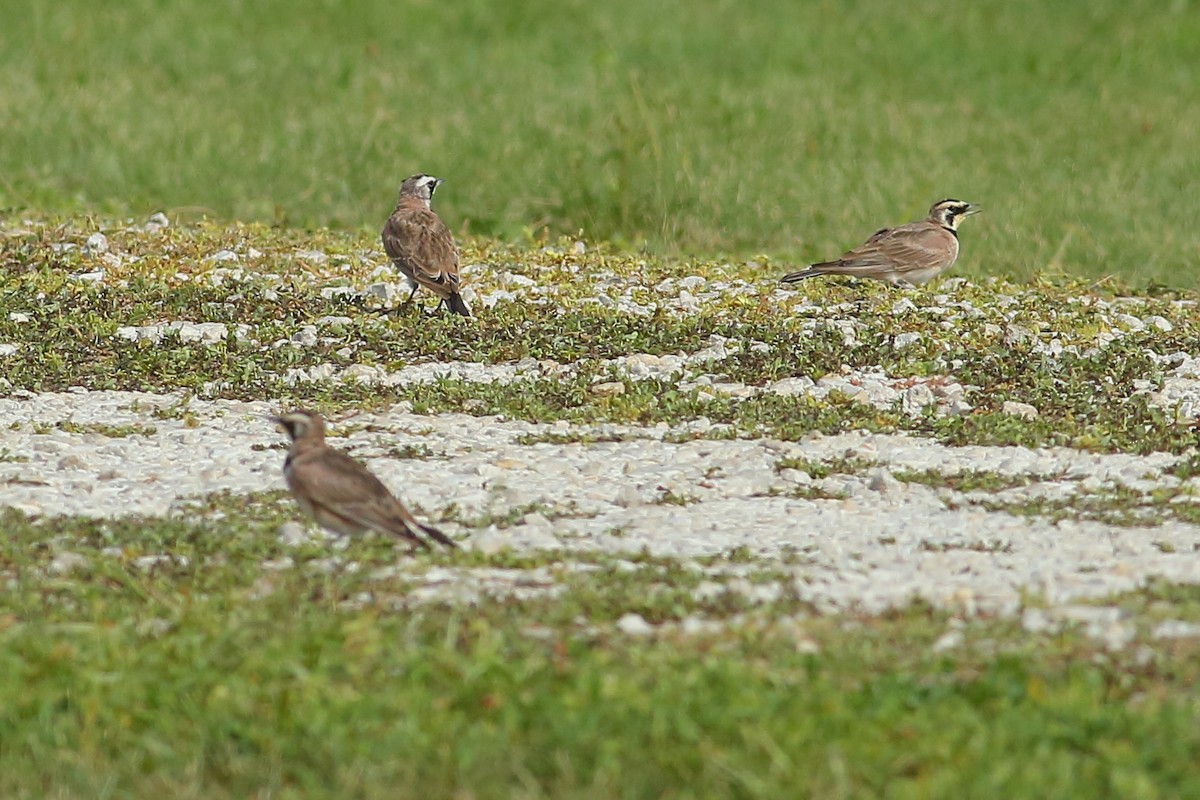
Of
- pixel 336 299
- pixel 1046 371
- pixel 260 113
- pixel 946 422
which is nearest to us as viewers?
pixel 946 422

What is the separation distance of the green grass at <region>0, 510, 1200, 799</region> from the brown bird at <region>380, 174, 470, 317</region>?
592cm

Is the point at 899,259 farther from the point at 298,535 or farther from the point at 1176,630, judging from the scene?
the point at 1176,630

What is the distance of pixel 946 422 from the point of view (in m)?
10.8

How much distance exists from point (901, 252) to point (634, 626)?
8.06 m

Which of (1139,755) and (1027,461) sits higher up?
(1139,755)

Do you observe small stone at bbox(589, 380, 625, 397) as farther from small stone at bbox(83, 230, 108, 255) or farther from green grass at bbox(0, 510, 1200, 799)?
small stone at bbox(83, 230, 108, 255)

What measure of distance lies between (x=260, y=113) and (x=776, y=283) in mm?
8358

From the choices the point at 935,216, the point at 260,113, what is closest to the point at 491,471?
the point at 935,216

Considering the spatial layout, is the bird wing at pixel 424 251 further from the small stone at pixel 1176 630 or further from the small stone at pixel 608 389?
the small stone at pixel 1176 630

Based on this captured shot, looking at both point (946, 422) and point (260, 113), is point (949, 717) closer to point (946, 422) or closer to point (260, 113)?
point (946, 422)

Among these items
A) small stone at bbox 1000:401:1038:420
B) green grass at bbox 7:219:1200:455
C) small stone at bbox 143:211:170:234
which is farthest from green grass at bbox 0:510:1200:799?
small stone at bbox 143:211:170:234

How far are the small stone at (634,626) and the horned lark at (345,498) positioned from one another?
3.62 feet

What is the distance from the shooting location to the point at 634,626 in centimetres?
705

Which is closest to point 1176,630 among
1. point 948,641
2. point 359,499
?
point 948,641
